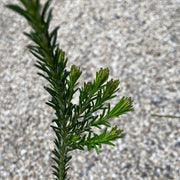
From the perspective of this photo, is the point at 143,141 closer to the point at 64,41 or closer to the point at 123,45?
the point at 123,45

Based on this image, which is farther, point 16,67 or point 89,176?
point 16,67

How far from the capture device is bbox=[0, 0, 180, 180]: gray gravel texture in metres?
1.83

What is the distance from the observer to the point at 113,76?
2.18 m

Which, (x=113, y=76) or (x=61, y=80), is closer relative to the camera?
(x=61, y=80)

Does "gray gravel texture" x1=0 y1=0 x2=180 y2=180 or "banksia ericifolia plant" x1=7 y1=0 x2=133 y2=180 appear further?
"gray gravel texture" x1=0 y1=0 x2=180 y2=180

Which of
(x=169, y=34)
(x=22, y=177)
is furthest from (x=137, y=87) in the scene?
(x=22, y=177)

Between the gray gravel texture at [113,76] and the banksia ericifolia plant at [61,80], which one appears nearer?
the banksia ericifolia plant at [61,80]

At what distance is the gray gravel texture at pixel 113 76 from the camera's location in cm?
183

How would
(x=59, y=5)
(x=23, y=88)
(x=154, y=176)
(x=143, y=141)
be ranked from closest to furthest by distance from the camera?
(x=154, y=176) → (x=143, y=141) → (x=23, y=88) → (x=59, y=5)

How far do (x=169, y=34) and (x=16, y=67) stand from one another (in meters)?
1.52

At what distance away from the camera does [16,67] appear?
7.87 feet

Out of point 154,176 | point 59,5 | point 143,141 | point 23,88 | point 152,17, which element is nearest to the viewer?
point 154,176

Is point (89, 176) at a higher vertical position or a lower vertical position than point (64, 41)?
lower

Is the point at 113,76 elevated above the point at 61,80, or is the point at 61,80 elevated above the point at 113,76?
the point at 113,76
